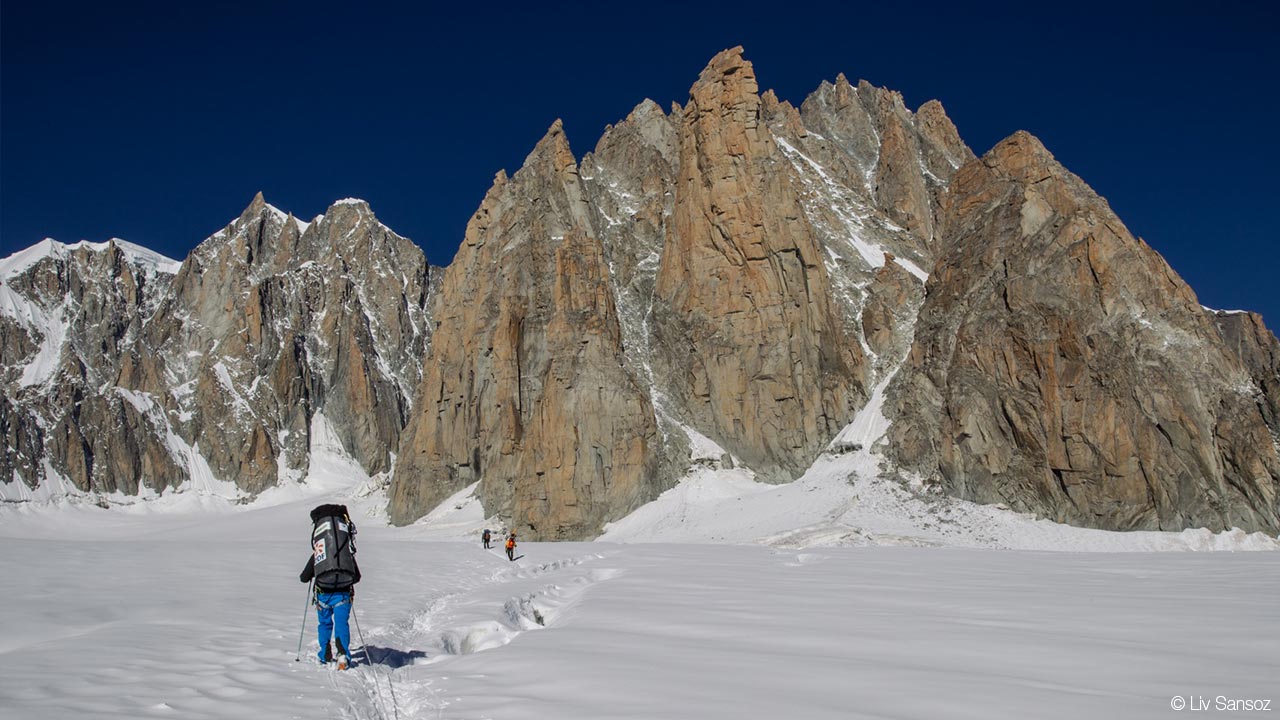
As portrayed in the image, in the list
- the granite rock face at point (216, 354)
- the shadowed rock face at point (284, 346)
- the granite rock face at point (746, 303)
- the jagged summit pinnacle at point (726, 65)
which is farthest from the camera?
the shadowed rock face at point (284, 346)

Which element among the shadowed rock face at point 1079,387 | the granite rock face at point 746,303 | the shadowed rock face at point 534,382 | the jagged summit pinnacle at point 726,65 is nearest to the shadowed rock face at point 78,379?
the shadowed rock face at point 534,382

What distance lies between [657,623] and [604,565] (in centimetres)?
1169

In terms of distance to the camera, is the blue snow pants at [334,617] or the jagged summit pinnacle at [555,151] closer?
the blue snow pants at [334,617]

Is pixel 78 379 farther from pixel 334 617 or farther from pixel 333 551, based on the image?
pixel 334 617

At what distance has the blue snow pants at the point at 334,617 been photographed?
8.07 metres

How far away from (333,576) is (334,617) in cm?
46

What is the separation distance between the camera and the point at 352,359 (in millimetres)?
132000

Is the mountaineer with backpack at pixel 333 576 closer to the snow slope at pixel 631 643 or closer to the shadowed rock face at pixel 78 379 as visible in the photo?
the snow slope at pixel 631 643

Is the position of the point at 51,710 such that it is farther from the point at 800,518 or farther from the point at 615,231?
the point at 615,231

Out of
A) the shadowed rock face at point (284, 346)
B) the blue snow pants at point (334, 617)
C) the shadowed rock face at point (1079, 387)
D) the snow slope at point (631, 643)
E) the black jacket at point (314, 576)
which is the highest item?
the shadowed rock face at point (284, 346)

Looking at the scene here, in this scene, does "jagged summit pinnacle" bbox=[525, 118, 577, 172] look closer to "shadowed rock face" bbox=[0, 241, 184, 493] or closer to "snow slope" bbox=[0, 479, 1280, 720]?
"snow slope" bbox=[0, 479, 1280, 720]

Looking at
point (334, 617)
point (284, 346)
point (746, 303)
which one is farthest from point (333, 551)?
point (284, 346)

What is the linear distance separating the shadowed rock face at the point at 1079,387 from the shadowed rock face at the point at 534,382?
2140 cm

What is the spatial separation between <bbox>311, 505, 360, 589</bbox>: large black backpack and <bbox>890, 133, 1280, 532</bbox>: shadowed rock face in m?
48.6
